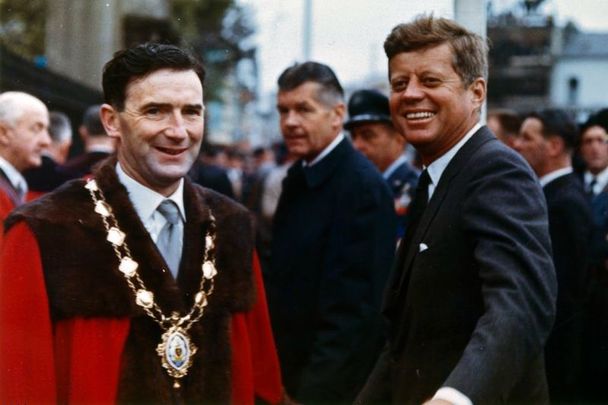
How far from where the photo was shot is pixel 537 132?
555 cm

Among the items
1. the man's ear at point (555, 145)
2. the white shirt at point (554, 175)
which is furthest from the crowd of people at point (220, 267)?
the man's ear at point (555, 145)

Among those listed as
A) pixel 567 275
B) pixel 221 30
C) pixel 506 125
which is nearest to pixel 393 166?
pixel 506 125

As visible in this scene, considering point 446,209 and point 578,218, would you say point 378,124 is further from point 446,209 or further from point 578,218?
point 446,209

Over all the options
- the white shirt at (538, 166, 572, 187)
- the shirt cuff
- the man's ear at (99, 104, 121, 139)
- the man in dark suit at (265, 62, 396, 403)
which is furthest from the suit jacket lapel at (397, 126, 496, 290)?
the white shirt at (538, 166, 572, 187)

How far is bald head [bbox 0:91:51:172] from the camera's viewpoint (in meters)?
5.14

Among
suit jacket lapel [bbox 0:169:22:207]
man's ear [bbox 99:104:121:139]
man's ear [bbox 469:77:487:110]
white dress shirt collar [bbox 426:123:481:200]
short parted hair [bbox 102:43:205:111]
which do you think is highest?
short parted hair [bbox 102:43:205:111]

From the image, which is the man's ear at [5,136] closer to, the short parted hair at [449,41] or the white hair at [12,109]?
the white hair at [12,109]

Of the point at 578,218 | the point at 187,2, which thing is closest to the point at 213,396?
the point at 578,218

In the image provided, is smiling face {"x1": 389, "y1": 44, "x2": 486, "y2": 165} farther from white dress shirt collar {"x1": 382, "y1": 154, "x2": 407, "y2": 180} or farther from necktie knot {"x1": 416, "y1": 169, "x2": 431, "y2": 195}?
white dress shirt collar {"x1": 382, "y1": 154, "x2": 407, "y2": 180}

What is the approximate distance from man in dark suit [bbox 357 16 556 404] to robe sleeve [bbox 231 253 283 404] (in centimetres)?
43

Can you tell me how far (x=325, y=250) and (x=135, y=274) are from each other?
5.37ft

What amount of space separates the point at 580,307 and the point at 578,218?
54 centimetres

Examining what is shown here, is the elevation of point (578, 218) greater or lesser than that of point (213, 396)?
greater

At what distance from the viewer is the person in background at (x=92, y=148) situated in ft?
19.6
